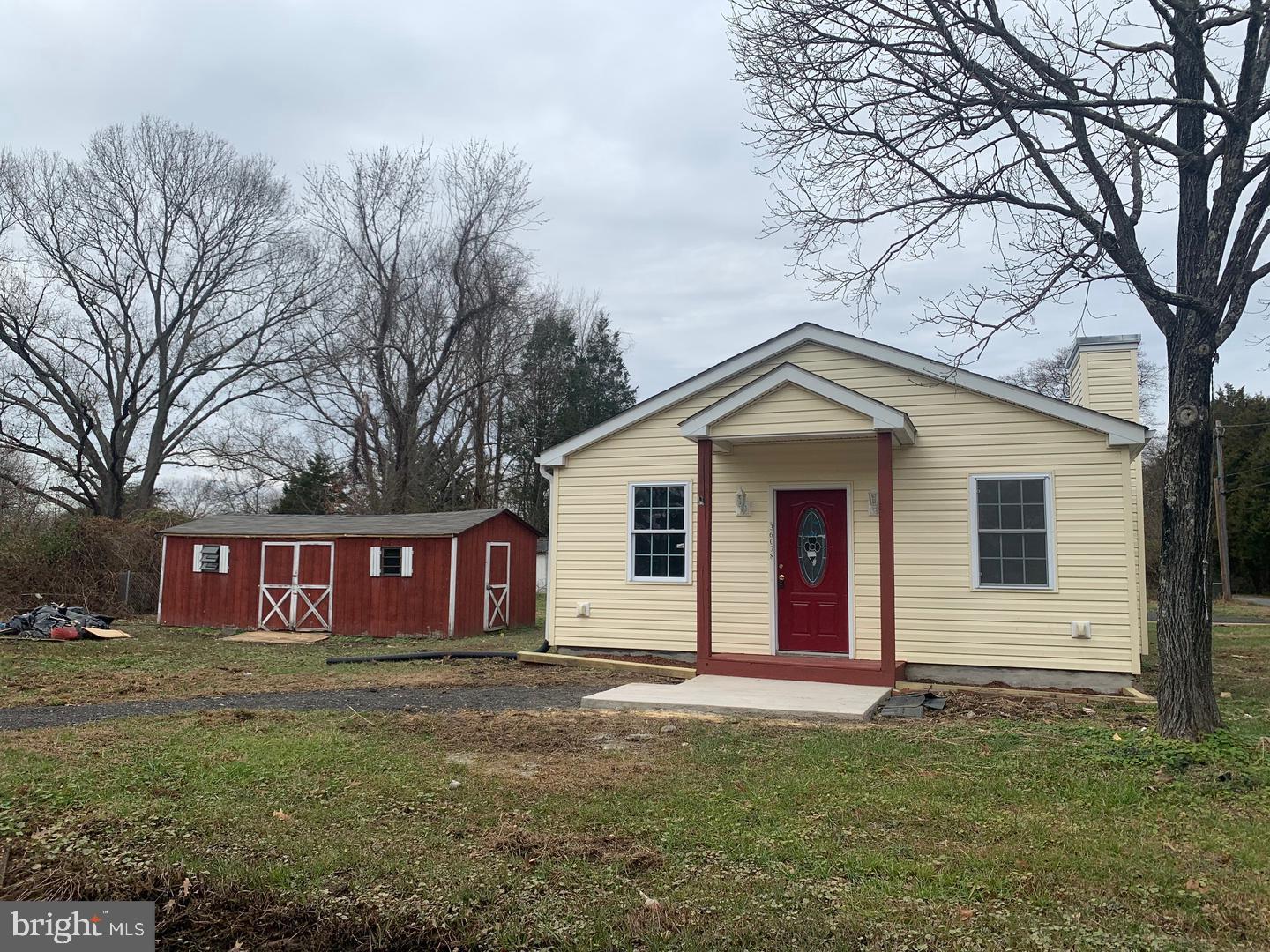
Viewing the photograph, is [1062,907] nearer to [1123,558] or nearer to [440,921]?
[440,921]

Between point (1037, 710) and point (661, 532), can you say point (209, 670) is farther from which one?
Answer: point (1037, 710)

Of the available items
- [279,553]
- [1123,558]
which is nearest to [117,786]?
[1123,558]

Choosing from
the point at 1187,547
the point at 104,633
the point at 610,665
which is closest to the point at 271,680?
the point at 610,665

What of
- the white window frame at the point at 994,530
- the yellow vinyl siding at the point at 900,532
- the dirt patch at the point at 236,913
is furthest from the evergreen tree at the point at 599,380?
the dirt patch at the point at 236,913

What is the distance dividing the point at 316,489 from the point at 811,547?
25516 millimetres

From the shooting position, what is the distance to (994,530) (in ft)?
32.8

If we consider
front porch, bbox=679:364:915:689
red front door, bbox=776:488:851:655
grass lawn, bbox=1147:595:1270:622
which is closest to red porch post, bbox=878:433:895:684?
front porch, bbox=679:364:915:689

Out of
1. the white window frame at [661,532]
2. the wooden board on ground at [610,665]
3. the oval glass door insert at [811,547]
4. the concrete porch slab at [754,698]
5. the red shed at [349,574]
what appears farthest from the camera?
the red shed at [349,574]

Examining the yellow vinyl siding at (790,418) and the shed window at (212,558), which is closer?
the yellow vinyl siding at (790,418)

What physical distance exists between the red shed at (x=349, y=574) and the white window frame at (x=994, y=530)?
A: 1024 cm

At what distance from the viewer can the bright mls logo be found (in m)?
3.21

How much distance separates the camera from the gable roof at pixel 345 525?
56.7 ft

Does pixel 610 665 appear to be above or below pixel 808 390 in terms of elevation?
below

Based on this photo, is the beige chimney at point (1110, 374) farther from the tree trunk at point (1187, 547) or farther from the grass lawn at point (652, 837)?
the grass lawn at point (652, 837)
